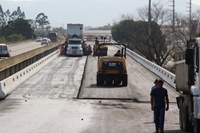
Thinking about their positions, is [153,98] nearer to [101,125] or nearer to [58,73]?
[101,125]

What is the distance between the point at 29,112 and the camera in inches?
882

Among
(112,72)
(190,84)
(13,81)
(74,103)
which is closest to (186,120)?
(190,84)

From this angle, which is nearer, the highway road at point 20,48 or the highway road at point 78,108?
the highway road at point 78,108

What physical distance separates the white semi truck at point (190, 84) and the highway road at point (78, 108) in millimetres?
832

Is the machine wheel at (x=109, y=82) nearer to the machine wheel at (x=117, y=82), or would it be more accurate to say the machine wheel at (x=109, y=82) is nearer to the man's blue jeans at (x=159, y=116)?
the machine wheel at (x=117, y=82)

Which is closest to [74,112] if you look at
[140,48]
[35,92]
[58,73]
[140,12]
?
[35,92]

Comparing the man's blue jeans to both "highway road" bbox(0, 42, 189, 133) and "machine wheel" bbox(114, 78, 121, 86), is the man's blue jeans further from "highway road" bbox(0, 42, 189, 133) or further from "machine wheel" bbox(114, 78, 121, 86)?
"machine wheel" bbox(114, 78, 121, 86)

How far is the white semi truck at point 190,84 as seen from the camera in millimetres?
14289

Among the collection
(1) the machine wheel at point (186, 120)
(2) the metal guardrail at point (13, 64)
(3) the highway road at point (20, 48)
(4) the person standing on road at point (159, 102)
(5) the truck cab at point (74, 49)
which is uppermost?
(4) the person standing on road at point (159, 102)

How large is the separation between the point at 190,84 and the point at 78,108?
30.9ft

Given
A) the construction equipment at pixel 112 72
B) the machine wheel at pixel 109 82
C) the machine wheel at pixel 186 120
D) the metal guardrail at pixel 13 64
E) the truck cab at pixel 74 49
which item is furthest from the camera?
the truck cab at pixel 74 49

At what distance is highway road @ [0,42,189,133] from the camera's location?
1820 centimetres

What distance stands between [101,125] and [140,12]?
95344 mm

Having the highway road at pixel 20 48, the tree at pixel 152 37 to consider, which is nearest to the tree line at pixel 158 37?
the tree at pixel 152 37
